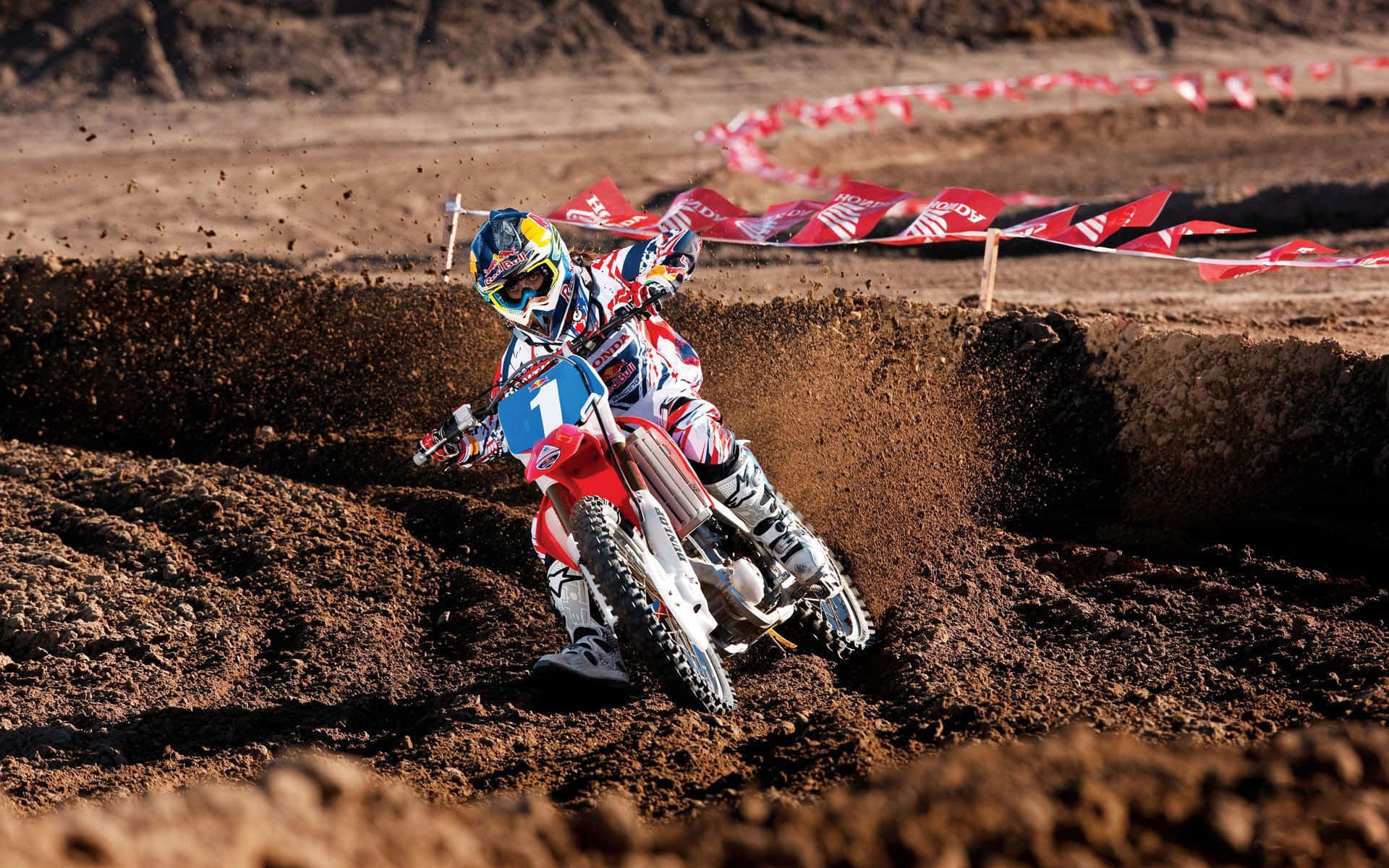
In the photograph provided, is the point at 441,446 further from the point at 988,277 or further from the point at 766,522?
the point at 988,277

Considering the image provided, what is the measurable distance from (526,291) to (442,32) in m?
17.8

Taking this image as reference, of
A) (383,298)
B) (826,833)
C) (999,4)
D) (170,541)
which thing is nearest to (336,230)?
(383,298)

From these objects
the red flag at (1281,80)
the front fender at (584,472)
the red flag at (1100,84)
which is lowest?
the front fender at (584,472)

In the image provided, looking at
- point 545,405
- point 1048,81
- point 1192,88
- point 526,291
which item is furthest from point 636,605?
point 1048,81

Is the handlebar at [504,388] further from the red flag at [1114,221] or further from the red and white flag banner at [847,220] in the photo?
the red flag at [1114,221]

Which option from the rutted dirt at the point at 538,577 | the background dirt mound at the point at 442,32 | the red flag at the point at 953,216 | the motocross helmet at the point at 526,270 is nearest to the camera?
the rutted dirt at the point at 538,577

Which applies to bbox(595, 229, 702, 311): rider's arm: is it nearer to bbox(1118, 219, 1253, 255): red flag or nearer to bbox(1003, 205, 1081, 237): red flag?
bbox(1003, 205, 1081, 237): red flag

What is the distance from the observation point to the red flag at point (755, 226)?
8867 millimetres

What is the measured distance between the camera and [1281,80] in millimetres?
21984

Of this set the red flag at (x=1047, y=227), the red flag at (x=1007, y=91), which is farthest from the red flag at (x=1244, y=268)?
the red flag at (x=1007, y=91)

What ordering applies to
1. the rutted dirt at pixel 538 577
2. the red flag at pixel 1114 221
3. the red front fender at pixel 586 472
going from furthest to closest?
the red flag at pixel 1114 221, the red front fender at pixel 586 472, the rutted dirt at pixel 538 577

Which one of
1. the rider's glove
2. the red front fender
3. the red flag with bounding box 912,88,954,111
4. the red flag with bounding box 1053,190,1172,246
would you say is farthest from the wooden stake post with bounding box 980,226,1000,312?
the red flag with bounding box 912,88,954,111

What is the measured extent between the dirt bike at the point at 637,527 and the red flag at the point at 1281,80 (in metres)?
19.2

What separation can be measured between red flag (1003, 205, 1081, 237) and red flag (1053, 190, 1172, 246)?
5 centimetres
